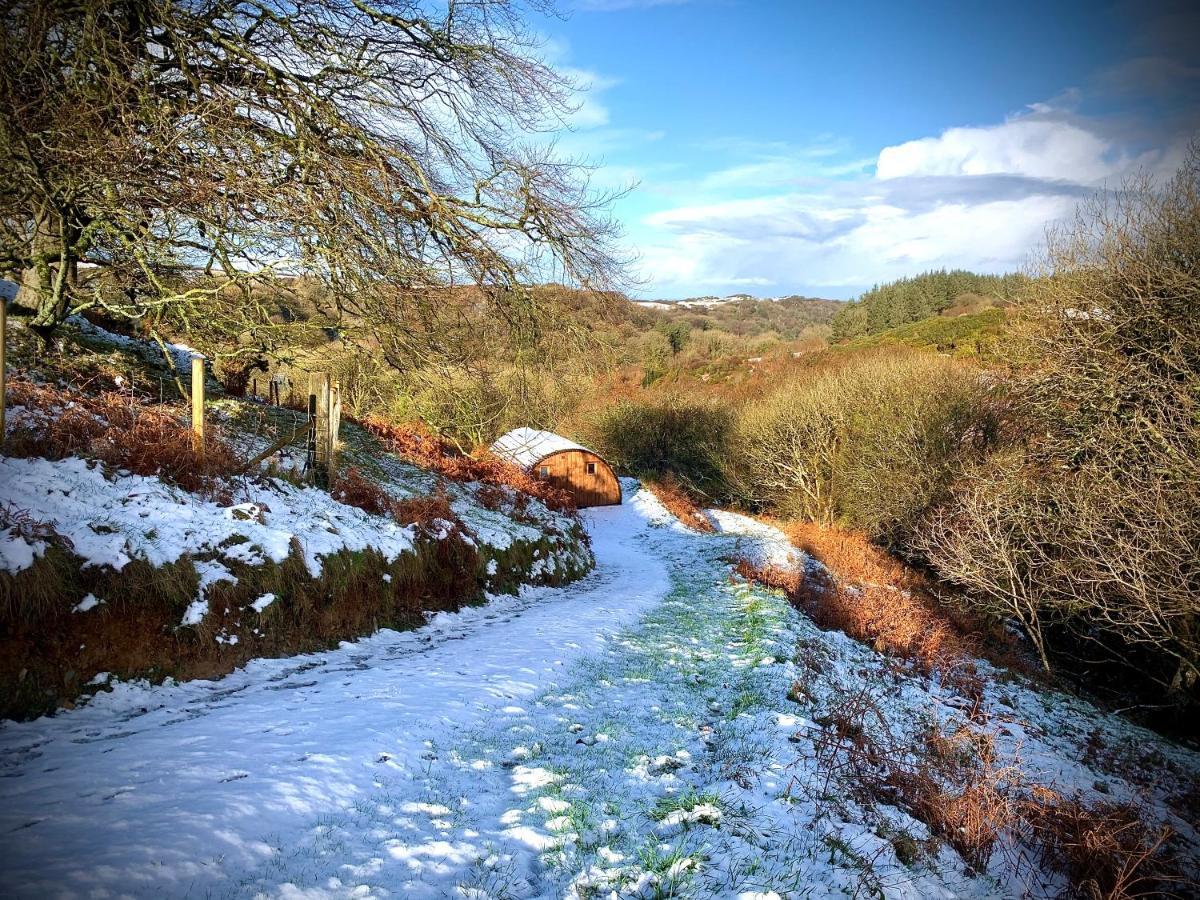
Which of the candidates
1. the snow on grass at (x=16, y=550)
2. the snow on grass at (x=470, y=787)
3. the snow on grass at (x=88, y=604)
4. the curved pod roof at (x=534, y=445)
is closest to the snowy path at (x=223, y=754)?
the snow on grass at (x=470, y=787)

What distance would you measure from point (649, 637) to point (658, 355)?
2122 inches

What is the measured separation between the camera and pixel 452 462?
15.2 meters

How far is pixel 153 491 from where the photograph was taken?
21.6ft

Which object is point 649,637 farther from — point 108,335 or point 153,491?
point 108,335

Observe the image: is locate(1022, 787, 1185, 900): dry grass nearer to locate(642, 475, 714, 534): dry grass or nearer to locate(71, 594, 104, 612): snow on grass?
locate(71, 594, 104, 612): snow on grass

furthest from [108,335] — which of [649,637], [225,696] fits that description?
[649,637]

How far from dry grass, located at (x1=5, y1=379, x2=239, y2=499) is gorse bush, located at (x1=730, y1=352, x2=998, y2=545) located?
71.0 feet

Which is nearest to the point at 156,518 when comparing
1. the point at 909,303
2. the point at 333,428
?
the point at 333,428

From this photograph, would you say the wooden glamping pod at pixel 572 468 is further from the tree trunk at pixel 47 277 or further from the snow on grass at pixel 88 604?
the snow on grass at pixel 88 604

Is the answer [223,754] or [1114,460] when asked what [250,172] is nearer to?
[223,754]

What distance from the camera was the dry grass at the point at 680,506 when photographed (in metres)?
28.7

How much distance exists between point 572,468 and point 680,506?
19.9ft

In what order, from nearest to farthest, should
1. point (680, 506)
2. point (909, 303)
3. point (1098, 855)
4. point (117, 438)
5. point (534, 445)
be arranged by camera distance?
point (1098, 855), point (117, 438), point (534, 445), point (680, 506), point (909, 303)

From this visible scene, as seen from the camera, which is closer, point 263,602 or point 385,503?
point 263,602
